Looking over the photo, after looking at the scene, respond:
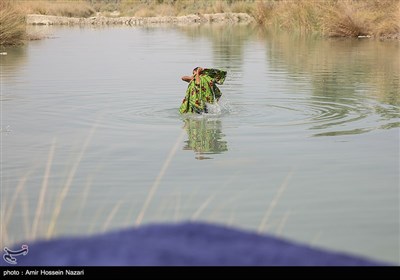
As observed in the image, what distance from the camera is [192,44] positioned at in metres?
28.8

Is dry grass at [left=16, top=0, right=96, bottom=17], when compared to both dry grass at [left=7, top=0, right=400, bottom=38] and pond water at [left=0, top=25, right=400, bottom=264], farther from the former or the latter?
pond water at [left=0, top=25, right=400, bottom=264]

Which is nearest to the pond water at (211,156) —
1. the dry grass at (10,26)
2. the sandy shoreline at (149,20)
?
the dry grass at (10,26)

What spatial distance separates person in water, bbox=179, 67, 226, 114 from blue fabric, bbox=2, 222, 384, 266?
23.2ft

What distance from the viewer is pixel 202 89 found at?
1041 cm

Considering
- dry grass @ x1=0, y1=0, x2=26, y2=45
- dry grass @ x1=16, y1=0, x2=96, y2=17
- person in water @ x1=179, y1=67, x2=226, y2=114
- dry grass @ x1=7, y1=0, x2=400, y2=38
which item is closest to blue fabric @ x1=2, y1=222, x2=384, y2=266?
person in water @ x1=179, y1=67, x2=226, y2=114

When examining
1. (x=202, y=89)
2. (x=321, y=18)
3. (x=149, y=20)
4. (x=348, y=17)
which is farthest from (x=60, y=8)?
(x=202, y=89)

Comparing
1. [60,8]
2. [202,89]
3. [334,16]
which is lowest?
[60,8]

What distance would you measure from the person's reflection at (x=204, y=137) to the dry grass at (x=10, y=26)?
17.1 meters

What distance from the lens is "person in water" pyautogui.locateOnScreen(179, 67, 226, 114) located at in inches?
408

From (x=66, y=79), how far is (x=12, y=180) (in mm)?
9440

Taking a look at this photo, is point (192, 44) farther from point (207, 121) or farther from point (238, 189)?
point (238, 189)


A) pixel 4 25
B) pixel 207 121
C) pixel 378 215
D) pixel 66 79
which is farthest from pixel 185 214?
pixel 4 25

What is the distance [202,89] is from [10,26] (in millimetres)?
18170

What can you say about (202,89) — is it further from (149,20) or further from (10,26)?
(149,20)
